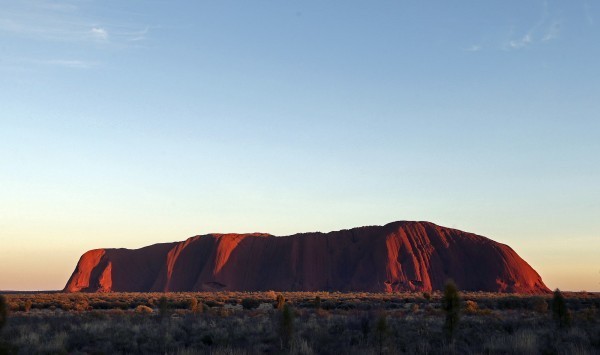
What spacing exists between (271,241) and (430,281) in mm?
31182

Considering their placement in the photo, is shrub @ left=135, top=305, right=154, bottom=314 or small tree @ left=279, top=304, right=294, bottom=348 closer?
small tree @ left=279, top=304, right=294, bottom=348

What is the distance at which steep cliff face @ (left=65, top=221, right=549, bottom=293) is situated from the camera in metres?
82.4

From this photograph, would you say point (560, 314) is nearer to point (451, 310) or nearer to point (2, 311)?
→ point (451, 310)

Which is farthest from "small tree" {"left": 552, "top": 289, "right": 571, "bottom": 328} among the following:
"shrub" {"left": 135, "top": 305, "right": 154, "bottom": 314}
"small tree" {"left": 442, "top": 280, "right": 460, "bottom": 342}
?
"shrub" {"left": 135, "top": 305, "right": 154, "bottom": 314}

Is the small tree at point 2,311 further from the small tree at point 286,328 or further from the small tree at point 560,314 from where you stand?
the small tree at point 560,314

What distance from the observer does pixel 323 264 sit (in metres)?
89.8

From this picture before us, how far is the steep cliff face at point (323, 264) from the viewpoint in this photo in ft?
270

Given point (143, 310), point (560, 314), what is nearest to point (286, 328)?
point (560, 314)

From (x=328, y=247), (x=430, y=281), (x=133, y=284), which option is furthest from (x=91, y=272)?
(x=430, y=281)

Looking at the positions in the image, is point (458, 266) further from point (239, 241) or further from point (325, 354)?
point (325, 354)

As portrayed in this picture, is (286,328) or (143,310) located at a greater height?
(286,328)

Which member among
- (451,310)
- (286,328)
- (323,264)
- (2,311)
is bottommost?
(286,328)

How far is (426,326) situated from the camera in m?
19.0

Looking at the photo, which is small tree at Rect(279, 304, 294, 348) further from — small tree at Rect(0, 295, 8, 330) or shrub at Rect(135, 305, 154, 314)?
shrub at Rect(135, 305, 154, 314)
